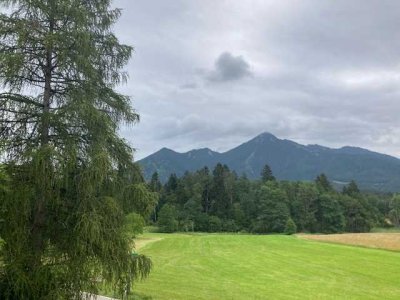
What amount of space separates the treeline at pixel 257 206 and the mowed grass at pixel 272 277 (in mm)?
58915

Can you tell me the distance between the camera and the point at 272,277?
97.8 feet

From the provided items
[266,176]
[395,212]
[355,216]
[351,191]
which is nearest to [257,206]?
[266,176]

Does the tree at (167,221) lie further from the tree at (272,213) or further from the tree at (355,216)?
the tree at (355,216)

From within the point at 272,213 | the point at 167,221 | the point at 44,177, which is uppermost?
the point at 44,177

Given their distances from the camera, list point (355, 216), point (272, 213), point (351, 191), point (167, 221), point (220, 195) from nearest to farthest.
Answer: point (167, 221)
point (272, 213)
point (220, 195)
point (355, 216)
point (351, 191)

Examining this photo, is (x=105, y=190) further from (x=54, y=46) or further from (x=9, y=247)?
(x=54, y=46)

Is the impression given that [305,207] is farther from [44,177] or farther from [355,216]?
[44,177]

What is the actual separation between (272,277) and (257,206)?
82.8 meters

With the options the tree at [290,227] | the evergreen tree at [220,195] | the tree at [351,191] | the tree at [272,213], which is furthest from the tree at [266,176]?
the tree at [290,227]

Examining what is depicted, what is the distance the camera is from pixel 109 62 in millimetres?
12094

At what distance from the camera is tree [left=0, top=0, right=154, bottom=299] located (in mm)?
9914

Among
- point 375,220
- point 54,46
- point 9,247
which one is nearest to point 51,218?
point 9,247

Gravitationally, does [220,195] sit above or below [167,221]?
above

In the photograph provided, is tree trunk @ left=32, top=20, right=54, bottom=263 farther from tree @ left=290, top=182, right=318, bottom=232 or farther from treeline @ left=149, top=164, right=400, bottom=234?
tree @ left=290, top=182, right=318, bottom=232
